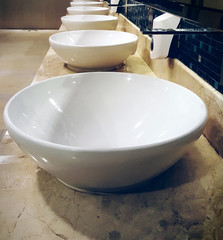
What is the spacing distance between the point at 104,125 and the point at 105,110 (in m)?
0.06

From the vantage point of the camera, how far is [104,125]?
36.9 inches

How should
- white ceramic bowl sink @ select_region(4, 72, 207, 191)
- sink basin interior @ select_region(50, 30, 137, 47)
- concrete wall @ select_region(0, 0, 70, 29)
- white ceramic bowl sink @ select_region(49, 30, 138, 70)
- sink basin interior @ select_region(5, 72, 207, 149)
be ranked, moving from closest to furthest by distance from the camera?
white ceramic bowl sink @ select_region(4, 72, 207, 191) < sink basin interior @ select_region(5, 72, 207, 149) < white ceramic bowl sink @ select_region(49, 30, 138, 70) < sink basin interior @ select_region(50, 30, 137, 47) < concrete wall @ select_region(0, 0, 70, 29)

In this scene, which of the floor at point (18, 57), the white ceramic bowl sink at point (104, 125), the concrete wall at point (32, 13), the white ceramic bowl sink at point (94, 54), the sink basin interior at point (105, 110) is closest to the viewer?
the white ceramic bowl sink at point (104, 125)

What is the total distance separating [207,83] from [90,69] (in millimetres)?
648

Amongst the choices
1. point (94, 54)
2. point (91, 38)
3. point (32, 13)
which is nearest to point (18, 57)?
point (32, 13)

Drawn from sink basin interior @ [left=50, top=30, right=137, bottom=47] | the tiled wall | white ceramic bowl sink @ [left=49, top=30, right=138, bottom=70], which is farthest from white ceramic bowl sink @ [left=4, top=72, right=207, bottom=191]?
sink basin interior @ [left=50, top=30, right=137, bottom=47]

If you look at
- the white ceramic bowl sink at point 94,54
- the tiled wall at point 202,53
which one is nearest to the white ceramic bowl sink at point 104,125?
the tiled wall at point 202,53

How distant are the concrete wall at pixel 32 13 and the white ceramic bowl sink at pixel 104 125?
5.87m

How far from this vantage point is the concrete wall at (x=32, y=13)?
6316 mm

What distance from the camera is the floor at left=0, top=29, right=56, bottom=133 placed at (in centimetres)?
310

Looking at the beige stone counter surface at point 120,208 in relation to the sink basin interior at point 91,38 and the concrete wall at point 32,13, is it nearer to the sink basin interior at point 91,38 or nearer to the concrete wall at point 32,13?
the sink basin interior at point 91,38

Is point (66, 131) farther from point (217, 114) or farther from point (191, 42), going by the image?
point (191, 42)

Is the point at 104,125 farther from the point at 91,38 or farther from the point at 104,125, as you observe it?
the point at 91,38

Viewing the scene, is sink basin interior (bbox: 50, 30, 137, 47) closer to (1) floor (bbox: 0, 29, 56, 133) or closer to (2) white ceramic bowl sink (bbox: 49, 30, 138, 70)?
(2) white ceramic bowl sink (bbox: 49, 30, 138, 70)
